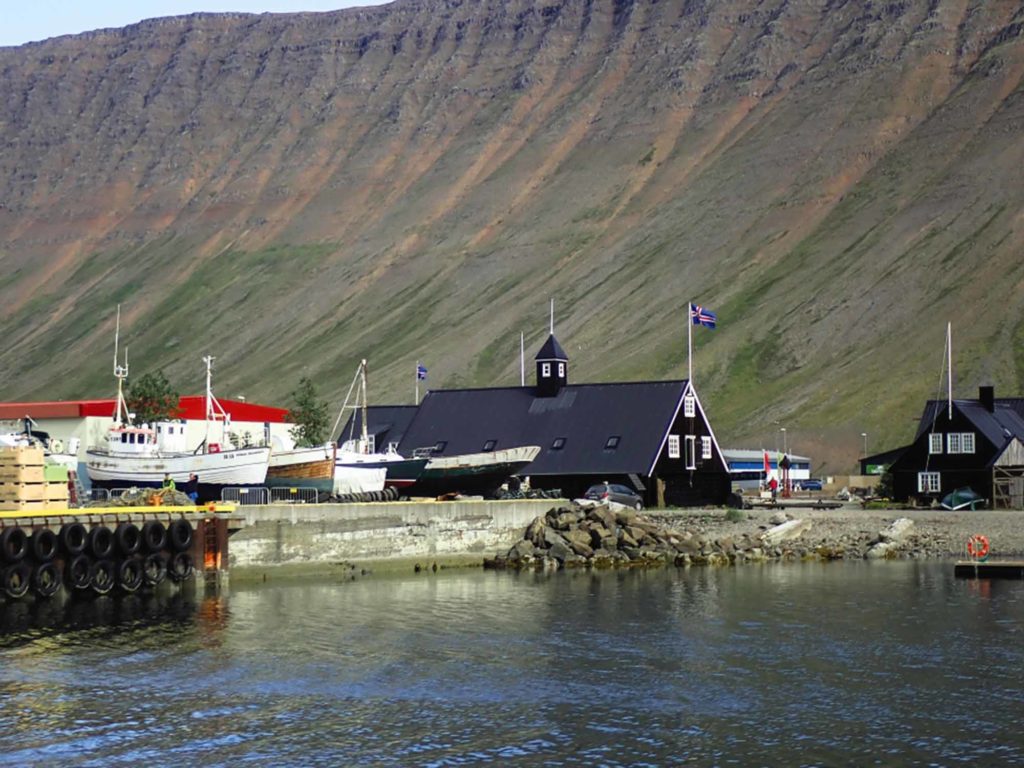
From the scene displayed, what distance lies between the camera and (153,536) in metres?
58.3

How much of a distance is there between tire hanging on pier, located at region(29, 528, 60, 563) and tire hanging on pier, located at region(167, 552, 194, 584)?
16.0 ft

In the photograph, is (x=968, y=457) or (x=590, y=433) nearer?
(x=590, y=433)

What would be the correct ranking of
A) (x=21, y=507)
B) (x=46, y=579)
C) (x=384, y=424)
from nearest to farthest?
(x=46, y=579) < (x=21, y=507) < (x=384, y=424)

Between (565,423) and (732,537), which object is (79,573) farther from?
(565,423)

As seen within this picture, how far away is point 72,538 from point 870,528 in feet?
127

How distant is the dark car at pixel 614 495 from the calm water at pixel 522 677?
18.4m

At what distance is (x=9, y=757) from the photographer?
32.6 meters

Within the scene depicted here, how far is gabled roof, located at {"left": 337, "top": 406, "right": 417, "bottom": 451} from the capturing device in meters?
96.7

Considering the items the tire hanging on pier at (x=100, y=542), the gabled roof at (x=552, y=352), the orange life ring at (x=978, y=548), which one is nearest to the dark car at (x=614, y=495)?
the gabled roof at (x=552, y=352)

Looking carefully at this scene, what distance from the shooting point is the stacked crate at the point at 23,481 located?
56344mm

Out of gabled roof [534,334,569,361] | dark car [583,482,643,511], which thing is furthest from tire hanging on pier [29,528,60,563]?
gabled roof [534,334,569,361]

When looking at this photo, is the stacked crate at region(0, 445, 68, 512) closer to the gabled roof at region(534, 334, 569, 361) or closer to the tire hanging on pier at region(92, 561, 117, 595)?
the tire hanging on pier at region(92, 561, 117, 595)

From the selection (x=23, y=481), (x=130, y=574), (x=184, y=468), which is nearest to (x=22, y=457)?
(x=23, y=481)

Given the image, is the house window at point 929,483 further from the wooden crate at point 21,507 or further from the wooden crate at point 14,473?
the wooden crate at point 14,473
